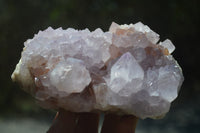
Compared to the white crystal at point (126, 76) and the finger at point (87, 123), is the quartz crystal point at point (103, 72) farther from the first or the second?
the finger at point (87, 123)

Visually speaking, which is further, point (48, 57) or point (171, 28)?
point (171, 28)

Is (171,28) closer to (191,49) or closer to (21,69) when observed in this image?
(191,49)

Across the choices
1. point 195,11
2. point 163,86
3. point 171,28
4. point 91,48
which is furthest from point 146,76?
point 195,11

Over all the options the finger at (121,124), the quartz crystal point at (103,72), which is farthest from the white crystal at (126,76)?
the finger at (121,124)

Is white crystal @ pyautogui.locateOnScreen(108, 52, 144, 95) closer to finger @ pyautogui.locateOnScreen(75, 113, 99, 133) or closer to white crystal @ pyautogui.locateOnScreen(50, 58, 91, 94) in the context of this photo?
white crystal @ pyautogui.locateOnScreen(50, 58, 91, 94)

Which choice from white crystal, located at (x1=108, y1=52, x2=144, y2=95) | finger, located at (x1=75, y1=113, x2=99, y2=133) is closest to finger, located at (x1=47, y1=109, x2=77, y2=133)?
finger, located at (x1=75, y1=113, x2=99, y2=133)

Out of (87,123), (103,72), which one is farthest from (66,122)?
(103,72)
